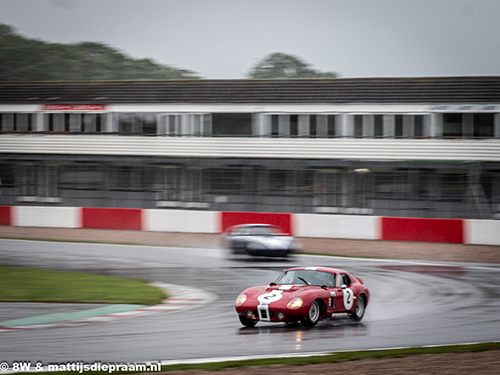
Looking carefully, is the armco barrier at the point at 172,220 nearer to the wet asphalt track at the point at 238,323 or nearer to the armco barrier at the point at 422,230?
the wet asphalt track at the point at 238,323

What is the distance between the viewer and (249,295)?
10.5m

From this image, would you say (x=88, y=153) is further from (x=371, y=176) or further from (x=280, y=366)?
(x=280, y=366)

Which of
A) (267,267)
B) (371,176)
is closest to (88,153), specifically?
(371,176)

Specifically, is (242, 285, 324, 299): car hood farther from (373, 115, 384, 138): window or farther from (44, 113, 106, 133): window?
(44, 113, 106, 133): window

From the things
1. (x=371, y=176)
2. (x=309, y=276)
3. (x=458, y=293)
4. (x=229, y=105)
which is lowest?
(x=458, y=293)

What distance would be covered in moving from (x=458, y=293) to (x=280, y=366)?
8349 millimetres

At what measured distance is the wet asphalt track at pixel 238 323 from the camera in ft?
28.2

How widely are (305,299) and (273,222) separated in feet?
55.9

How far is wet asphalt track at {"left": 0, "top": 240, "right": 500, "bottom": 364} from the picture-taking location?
28.2ft

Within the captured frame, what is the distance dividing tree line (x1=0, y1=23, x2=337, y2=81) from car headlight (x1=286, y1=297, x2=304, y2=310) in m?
79.6

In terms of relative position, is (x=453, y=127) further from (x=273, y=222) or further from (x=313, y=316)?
(x=313, y=316)

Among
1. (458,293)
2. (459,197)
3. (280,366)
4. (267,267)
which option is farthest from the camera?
(459,197)

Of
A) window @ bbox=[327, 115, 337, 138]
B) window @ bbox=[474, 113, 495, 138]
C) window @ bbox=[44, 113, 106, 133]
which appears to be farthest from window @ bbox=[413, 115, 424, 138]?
window @ bbox=[44, 113, 106, 133]

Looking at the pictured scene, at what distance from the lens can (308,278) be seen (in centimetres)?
Result: 1110
